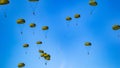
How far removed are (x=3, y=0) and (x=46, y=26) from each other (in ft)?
104

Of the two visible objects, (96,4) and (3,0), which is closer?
(3,0)

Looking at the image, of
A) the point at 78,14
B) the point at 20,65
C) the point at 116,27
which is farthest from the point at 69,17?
the point at 20,65

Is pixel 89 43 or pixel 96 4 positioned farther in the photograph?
pixel 89 43

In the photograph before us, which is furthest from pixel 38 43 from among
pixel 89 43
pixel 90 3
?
pixel 90 3

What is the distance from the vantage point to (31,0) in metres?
146

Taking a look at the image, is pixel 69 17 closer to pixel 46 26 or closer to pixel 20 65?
pixel 46 26

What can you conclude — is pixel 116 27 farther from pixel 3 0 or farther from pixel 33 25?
pixel 3 0

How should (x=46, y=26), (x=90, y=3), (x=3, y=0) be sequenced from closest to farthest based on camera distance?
(x=3, y=0), (x=90, y=3), (x=46, y=26)

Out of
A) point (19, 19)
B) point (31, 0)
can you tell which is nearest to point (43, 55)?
point (19, 19)

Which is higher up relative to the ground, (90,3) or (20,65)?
(90,3)

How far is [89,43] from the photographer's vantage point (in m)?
172

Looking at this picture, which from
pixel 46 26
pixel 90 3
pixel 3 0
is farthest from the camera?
pixel 46 26

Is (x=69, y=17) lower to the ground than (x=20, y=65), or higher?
higher

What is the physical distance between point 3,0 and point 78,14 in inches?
1238
